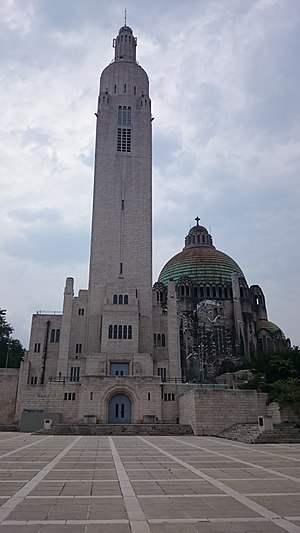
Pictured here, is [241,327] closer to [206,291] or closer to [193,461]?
[206,291]

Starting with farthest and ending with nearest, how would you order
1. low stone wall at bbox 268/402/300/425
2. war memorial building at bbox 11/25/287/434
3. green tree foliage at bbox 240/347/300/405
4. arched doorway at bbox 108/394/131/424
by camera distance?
arched doorway at bbox 108/394/131/424 < war memorial building at bbox 11/25/287/434 < green tree foliage at bbox 240/347/300/405 < low stone wall at bbox 268/402/300/425

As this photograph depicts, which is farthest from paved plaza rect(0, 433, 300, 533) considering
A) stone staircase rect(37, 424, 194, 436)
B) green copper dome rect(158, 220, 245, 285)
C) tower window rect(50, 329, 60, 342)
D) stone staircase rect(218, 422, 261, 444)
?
green copper dome rect(158, 220, 245, 285)

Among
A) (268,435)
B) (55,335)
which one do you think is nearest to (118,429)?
(268,435)

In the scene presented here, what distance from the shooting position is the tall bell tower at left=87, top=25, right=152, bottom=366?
41.9 m

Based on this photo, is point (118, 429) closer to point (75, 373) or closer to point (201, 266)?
point (75, 373)

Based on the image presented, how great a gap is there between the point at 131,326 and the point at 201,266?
2503cm

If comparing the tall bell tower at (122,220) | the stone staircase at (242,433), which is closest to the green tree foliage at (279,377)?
the stone staircase at (242,433)

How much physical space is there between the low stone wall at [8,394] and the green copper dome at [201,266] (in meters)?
30.6

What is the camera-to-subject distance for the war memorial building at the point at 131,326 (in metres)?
33.4

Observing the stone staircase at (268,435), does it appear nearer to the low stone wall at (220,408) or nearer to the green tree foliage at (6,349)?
the low stone wall at (220,408)

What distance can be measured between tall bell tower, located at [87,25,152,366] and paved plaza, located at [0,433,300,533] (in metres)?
28.5

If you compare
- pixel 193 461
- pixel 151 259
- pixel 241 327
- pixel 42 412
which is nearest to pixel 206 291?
pixel 241 327

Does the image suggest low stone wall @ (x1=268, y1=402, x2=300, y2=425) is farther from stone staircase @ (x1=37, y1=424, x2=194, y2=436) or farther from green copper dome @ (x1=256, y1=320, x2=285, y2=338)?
green copper dome @ (x1=256, y1=320, x2=285, y2=338)

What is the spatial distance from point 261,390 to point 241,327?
23910 millimetres
